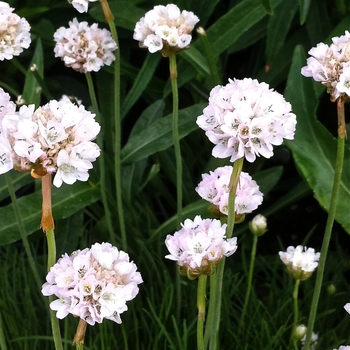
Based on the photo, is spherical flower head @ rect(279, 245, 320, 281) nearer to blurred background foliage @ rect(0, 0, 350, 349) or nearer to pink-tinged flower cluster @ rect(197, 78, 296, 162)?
blurred background foliage @ rect(0, 0, 350, 349)

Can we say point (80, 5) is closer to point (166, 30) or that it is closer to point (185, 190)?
point (166, 30)

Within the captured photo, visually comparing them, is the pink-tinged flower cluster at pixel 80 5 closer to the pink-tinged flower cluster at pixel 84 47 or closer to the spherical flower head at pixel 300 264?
the pink-tinged flower cluster at pixel 84 47

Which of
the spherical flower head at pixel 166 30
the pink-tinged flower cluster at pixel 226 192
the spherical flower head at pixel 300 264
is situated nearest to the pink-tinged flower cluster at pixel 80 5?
the spherical flower head at pixel 166 30

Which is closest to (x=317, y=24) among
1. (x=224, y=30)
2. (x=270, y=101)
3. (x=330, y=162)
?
(x=224, y=30)

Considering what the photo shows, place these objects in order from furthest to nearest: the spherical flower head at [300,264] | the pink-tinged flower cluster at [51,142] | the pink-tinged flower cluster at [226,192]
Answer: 1. the spherical flower head at [300,264]
2. the pink-tinged flower cluster at [226,192]
3. the pink-tinged flower cluster at [51,142]

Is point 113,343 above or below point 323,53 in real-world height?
below

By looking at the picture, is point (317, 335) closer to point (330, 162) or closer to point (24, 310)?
point (330, 162)
